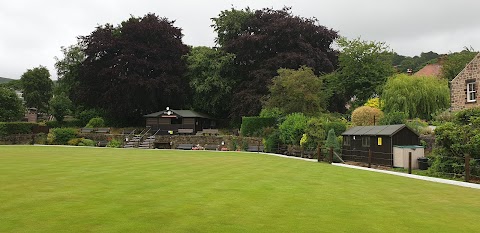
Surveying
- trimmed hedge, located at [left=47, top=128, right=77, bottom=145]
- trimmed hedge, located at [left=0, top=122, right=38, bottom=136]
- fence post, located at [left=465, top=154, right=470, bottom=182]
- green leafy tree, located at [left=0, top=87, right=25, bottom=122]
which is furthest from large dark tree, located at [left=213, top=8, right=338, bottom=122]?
green leafy tree, located at [left=0, top=87, right=25, bottom=122]

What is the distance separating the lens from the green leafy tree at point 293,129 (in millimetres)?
31388

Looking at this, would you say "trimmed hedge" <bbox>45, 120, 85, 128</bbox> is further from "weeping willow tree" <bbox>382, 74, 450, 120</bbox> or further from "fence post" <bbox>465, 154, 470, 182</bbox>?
"fence post" <bbox>465, 154, 470, 182</bbox>

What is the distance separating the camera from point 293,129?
104 ft

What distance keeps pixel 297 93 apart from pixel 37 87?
58504mm

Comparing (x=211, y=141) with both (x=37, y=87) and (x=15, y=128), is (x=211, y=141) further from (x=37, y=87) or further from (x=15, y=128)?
(x=37, y=87)

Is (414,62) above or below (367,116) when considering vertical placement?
above

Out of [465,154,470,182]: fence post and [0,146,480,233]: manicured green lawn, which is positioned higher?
[465,154,470,182]: fence post

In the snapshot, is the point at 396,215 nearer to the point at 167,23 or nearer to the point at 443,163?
the point at 443,163

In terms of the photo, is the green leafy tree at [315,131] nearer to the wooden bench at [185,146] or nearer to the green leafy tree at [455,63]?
the wooden bench at [185,146]

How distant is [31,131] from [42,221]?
44.7 metres

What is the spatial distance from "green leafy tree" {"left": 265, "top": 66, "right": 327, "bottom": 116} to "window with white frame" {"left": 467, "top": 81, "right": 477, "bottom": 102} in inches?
474

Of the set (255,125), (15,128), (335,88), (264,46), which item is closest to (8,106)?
(15,128)

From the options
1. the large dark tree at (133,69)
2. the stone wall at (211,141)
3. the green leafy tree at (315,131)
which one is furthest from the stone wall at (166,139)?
the green leafy tree at (315,131)

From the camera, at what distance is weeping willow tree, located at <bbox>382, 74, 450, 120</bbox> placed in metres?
31.8
